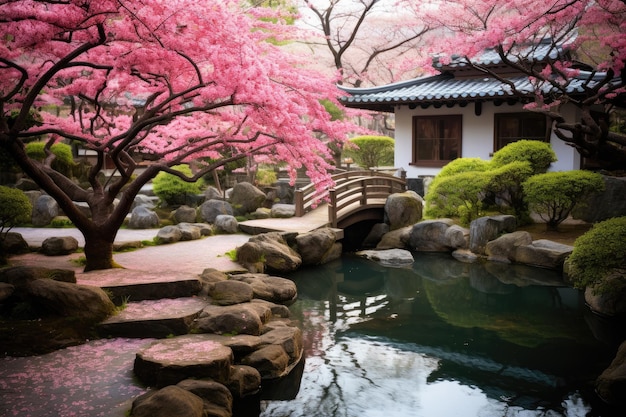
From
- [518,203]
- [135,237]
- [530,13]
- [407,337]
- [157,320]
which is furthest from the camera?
[518,203]

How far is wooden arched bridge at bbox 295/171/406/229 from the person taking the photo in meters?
15.4

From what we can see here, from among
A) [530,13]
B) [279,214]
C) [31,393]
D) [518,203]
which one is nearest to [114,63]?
[31,393]

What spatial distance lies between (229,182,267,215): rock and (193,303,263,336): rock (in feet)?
31.4

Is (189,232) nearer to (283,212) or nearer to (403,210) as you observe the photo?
(283,212)

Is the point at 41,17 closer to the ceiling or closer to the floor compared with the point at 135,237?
closer to the ceiling

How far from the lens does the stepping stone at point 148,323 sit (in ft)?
23.4

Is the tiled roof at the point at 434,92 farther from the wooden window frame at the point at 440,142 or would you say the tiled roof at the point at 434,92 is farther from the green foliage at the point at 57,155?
the green foliage at the point at 57,155

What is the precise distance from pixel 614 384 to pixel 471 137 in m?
12.4

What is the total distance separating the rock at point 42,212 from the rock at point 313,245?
6.79 m

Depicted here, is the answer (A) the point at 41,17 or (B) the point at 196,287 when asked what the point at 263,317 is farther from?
(A) the point at 41,17

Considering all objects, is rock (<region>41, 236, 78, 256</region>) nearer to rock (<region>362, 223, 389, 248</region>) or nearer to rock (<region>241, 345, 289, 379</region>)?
rock (<region>241, 345, 289, 379</region>)

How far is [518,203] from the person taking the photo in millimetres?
15117

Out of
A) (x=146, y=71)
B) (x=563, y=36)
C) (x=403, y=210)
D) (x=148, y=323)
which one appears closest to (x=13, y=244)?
(x=146, y=71)

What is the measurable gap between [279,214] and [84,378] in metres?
10.6
